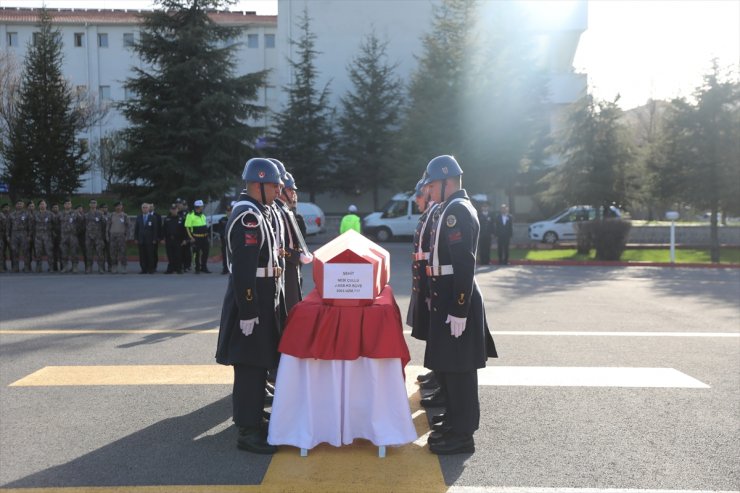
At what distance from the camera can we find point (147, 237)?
59.8 ft

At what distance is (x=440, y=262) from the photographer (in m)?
4.96

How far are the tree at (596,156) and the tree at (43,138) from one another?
23.6m

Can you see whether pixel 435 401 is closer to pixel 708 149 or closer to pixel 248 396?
pixel 248 396

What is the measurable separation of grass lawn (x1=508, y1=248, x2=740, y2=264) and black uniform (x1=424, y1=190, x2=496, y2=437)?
1892 centimetres

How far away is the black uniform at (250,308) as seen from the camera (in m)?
4.68

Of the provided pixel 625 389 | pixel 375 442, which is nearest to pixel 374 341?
pixel 375 442

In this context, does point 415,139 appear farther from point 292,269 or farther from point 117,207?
point 292,269

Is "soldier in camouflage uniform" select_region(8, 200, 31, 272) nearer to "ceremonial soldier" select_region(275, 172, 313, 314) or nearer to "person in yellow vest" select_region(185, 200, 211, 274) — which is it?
"person in yellow vest" select_region(185, 200, 211, 274)

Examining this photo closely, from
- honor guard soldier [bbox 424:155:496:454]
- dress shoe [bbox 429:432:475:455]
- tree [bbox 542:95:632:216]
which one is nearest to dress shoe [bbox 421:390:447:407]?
honor guard soldier [bbox 424:155:496:454]

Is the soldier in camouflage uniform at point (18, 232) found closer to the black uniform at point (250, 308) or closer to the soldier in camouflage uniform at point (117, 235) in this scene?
the soldier in camouflage uniform at point (117, 235)

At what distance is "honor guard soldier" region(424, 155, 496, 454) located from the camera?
186 inches

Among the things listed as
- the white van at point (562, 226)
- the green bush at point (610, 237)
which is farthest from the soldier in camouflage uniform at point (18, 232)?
the white van at point (562, 226)

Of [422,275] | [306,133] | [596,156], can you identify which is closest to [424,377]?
[422,275]

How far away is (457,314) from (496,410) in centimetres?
151
